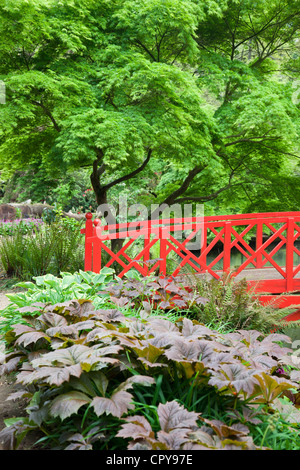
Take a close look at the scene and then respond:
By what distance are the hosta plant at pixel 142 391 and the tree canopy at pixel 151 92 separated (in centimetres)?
453

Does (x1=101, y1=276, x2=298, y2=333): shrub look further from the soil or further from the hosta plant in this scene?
the hosta plant

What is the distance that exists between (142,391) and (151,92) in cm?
612

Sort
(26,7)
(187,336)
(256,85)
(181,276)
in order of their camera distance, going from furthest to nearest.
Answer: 1. (256,85)
2. (26,7)
3. (181,276)
4. (187,336)

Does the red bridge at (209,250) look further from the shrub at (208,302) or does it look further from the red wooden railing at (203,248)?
the shrub at (208,302)

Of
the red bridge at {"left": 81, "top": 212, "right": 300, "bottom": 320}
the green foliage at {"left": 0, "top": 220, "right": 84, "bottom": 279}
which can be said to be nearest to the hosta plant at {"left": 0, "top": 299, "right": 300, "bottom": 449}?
the red bridge at {"left": 81, "top": 212, "right": 300, "bottom": 320}

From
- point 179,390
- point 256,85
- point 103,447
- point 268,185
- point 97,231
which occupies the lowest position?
point 103,447

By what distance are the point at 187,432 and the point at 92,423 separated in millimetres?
453

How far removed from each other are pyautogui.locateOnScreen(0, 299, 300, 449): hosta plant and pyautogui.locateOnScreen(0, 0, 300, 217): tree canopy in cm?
453

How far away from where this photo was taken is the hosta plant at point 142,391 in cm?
178

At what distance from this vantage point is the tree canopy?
255 inches

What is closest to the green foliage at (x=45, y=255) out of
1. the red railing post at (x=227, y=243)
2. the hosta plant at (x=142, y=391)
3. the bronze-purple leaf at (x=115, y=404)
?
the red railing post at (x=227, y=243)

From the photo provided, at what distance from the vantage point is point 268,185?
9812 millimetres
